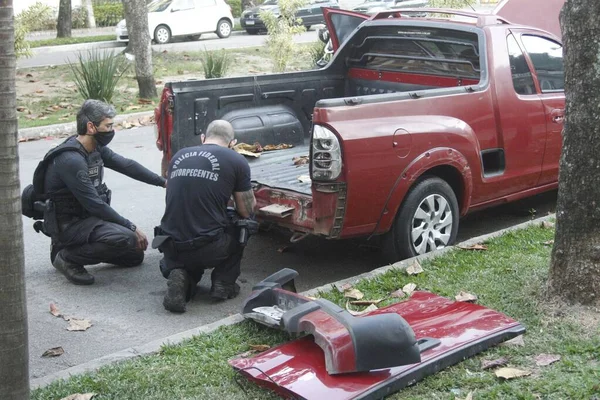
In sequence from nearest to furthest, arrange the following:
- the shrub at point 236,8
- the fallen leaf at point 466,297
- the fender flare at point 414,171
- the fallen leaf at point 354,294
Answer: the fallen leaf at point 466,297 < the fallen leaf at point 354,294 < the fender flare at point 414,171 < the shrub at point 236,8

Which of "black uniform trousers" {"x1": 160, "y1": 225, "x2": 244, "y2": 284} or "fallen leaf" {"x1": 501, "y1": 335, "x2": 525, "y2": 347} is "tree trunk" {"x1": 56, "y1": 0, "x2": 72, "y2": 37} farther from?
"fallen leaf" {"x1": 501, "y1": 335, "x2": 525, "y2": 347}

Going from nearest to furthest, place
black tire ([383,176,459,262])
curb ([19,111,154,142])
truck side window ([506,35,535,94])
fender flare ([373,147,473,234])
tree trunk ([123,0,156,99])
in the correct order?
fender flare ([373,147,473,234]) < black tire ([383,176,459,262]) < truck side window ([506,35,535,94]) < curb ([19,111,154,142]) < tree trunk ([123,0,156,99])

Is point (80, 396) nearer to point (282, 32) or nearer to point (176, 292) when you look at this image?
point (176, 292)

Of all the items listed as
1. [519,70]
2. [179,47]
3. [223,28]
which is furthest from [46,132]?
[223,28]

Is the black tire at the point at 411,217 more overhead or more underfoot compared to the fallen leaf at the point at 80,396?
more overhead

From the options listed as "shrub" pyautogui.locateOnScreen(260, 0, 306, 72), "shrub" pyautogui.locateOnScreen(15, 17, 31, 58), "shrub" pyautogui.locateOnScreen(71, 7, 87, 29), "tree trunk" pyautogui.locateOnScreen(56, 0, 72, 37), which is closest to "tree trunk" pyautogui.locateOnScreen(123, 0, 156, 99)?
"shrub" pyautogui.locateOnScreen(15, 17, 31, 58)

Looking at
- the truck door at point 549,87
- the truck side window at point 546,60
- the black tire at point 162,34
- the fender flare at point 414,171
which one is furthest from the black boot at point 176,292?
the black tire at point 162,34

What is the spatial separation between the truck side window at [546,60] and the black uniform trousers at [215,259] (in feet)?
10.4

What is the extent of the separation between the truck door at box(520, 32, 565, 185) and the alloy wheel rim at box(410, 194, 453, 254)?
4.26 ft

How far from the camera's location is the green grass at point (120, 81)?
14.2 meters

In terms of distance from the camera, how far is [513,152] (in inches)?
285

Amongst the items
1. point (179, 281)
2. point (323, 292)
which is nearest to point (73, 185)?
point (179, 281)

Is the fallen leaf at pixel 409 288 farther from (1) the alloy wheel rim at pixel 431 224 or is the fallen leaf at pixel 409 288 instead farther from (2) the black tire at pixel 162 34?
(2) the black tire at pixel 162 34

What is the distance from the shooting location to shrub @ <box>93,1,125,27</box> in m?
36.2
